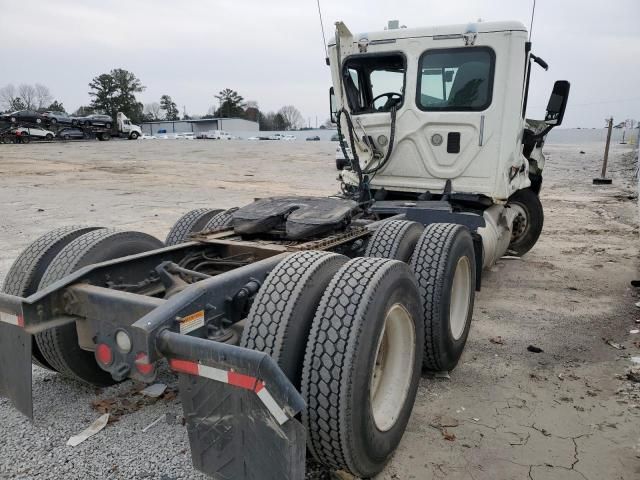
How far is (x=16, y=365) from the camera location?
8.65 feet

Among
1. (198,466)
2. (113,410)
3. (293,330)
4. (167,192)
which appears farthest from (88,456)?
(167,192)

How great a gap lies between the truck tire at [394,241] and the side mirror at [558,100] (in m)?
3.12

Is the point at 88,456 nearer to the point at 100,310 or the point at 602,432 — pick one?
the point at 100,310

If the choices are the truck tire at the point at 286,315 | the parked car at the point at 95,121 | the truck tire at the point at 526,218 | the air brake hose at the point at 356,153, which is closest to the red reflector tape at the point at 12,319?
the truck tire at the point at 286,315

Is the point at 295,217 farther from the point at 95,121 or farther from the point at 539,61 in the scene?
the point at 95,121

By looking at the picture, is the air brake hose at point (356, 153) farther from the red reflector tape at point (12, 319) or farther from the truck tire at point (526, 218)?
the red reflector tape at point (12, 319)

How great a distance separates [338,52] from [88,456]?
4.80 meters

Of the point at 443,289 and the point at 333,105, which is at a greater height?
the point at 333,105

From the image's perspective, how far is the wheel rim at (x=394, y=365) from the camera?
294 centimetres

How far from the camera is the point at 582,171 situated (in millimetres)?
23984

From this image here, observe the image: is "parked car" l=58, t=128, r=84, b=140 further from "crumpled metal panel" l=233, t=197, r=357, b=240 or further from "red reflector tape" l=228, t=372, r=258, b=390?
"red reflector tape" l=228, t=372, r=258, b=390

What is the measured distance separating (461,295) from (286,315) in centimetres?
230

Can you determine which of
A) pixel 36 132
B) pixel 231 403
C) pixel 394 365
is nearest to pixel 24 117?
pixel 36 132

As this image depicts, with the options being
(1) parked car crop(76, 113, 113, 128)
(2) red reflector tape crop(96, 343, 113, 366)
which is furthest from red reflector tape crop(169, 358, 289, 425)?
(1) parked car crop(76, 113, 113, 128)
